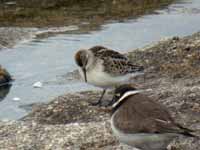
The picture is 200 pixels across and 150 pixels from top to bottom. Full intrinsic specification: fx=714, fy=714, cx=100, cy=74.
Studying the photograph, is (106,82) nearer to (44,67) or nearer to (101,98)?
(101,98)

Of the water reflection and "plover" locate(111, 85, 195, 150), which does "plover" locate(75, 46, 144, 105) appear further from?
the water reflection

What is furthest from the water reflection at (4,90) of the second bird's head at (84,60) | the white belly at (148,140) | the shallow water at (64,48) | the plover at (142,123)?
the white belly at (148,140)

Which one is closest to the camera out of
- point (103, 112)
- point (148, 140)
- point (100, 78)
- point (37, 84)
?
point (148, 140)

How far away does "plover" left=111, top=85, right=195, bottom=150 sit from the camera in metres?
7.38

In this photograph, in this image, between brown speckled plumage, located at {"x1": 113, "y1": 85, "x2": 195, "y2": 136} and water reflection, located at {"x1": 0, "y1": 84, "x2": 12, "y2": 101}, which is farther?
water reflection, located at {"x1": 0, "y1": 84, "x2": 12, "y2": 101}

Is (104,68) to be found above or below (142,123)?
below

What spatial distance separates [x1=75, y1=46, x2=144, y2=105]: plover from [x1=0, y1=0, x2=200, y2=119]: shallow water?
1882 mm

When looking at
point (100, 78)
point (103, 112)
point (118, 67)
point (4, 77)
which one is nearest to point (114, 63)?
point (118, 67)

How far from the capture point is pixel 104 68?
10.6 meters

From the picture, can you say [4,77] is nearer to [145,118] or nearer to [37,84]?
[37,84]

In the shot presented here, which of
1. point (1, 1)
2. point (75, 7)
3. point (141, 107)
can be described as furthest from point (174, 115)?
point (1, 1)

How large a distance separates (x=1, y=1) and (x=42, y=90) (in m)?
8.68

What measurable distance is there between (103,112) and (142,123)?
3.19 m

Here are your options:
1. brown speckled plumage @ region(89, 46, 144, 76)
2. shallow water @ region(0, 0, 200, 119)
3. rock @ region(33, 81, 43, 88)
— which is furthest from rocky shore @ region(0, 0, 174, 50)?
brown speckled plumage @ region(89, 46, 144, 76)
